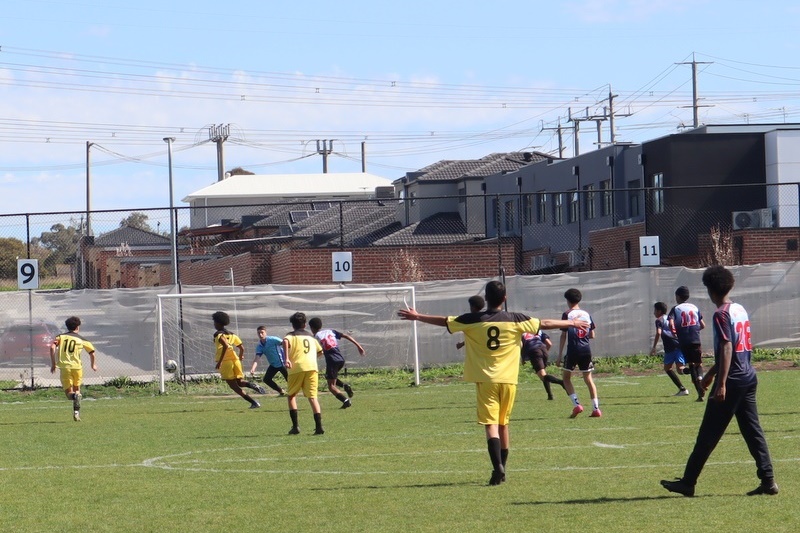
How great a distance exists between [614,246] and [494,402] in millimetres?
35257

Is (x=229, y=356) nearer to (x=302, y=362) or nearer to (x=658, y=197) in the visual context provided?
(x=302, y=362)

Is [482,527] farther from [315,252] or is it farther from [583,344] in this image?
[315,252]

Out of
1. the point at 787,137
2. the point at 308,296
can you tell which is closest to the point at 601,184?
the point at 787,137

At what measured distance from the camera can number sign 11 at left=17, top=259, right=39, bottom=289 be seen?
25.6 meters

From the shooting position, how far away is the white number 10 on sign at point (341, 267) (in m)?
28.4

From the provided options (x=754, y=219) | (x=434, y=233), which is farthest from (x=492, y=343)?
(x=434, y=233)

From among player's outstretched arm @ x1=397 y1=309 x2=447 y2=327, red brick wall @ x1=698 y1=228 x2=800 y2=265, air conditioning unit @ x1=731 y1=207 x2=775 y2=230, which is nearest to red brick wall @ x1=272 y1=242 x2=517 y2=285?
red brick wall @ x1=698 y1=228 x2=800 y2=265

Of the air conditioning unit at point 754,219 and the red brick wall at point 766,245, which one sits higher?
the air conditioning unit at point 754,219

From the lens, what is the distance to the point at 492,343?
10648 mm

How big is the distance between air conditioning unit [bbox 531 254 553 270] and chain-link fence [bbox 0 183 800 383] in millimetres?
74

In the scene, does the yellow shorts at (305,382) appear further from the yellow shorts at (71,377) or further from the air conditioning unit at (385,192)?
the air conditioning unit at (385,192)

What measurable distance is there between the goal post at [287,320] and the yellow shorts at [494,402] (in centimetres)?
1556

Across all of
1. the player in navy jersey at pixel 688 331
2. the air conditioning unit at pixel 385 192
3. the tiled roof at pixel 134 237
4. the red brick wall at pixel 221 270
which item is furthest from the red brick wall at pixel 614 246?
the tiled roof at pixel 134 237

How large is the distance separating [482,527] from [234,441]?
7.50 m
